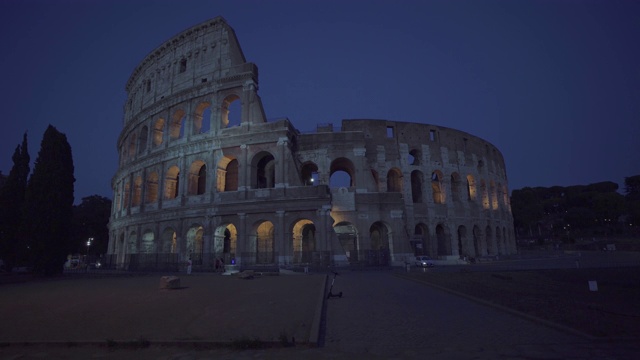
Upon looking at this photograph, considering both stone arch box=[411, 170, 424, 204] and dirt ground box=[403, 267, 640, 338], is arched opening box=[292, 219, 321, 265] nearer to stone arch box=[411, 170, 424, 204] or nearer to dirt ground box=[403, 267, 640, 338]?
stone arch box=[411, 170, 424, 204]

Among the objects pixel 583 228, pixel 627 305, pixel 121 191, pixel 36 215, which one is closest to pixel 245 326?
pixel 627 305

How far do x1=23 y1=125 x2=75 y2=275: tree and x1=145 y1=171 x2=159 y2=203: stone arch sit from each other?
7.70 metres

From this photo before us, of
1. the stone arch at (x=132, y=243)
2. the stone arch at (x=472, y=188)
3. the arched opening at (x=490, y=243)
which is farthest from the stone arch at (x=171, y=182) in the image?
the arched opening at (x=490, y=243)

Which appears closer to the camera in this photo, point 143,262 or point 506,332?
point 506,332

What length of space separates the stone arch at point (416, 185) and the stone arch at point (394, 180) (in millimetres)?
1915

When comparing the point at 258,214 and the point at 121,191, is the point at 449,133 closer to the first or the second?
the point at 258,214

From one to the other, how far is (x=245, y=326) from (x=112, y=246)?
35.2 metres

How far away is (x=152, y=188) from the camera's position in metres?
31.9

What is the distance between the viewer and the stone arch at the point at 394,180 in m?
33.6

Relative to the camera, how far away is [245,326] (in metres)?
6.41

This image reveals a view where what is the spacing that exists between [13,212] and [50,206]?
161 inches

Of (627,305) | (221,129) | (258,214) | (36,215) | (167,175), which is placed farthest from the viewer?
(167,175)

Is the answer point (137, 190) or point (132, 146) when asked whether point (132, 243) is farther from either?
point (132, 146)

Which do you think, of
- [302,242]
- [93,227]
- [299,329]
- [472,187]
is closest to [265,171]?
[302,242]
